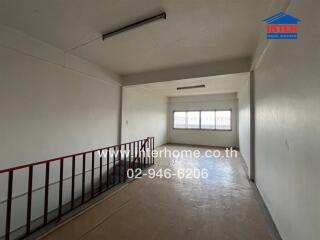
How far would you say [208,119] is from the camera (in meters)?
8.17

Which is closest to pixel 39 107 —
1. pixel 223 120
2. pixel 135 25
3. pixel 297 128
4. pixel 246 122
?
pixel 135 25

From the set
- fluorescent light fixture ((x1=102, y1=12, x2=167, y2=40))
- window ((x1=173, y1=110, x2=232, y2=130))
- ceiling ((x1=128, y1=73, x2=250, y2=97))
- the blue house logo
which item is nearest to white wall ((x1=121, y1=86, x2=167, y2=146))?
ceiling ((x1=128, y1=73, x2=250, y2=97))

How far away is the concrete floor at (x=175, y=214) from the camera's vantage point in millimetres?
1880

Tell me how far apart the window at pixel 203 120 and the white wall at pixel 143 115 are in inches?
35.3

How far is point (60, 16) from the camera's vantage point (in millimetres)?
2289

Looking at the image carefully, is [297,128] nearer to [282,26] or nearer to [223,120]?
[282,26]

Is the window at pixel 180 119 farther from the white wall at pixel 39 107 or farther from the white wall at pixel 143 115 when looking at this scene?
the white wall at pixel 39 107

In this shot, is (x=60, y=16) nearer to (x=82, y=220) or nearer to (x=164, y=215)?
(x=82, y=220)

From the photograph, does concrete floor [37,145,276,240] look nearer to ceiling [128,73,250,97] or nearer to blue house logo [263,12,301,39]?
blue house logo [263,12,301,39]

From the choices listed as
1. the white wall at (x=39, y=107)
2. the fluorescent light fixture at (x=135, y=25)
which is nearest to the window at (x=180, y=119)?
the white wall at (x=39, y=107)

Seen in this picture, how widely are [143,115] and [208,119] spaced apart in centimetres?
371

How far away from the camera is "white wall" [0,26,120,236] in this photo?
256cm

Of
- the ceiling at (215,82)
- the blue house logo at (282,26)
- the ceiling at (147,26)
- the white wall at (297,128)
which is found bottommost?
the white wall at (297,128)

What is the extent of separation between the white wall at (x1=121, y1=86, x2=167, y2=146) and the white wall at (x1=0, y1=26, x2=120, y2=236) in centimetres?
131
